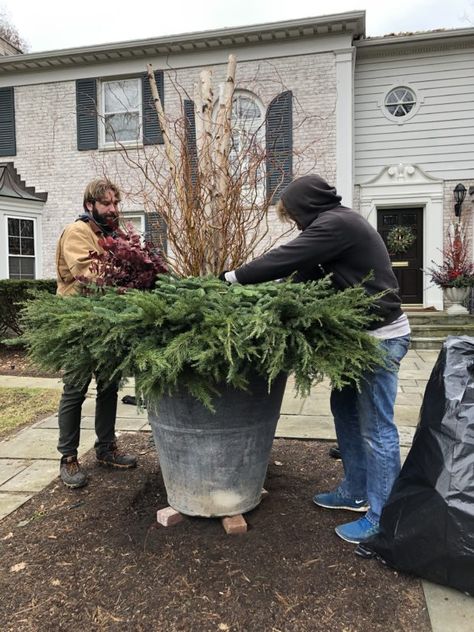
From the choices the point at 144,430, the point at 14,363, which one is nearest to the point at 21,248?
the point at 14,363

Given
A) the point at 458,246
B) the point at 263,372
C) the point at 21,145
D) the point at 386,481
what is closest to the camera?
the point at 263,372

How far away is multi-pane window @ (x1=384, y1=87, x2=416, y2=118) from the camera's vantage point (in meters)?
10.2

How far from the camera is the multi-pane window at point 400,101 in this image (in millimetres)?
10180

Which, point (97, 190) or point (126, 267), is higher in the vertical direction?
point (97, 190)

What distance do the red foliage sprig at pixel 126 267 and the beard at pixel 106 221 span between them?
60 centimetres

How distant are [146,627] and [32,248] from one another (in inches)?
402

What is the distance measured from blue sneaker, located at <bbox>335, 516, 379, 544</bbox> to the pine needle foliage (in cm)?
78

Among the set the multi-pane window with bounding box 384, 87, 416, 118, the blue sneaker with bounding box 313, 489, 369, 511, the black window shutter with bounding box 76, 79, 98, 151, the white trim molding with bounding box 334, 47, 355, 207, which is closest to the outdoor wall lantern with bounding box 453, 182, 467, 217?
the multi-pane window with bounding box 384, 87, 416, 118

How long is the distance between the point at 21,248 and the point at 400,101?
8460mm

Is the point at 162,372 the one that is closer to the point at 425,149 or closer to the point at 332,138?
the point at 332,138

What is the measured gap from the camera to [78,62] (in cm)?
1041

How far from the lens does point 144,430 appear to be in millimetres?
4184

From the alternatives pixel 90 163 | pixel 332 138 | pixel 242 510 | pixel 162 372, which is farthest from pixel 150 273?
pixel 90 163

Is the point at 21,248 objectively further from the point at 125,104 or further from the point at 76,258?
the point at 76,258
